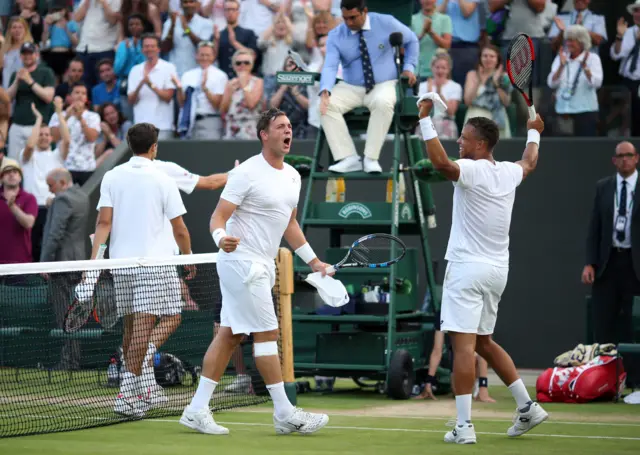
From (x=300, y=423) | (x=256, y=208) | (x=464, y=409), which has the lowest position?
(x=300, y=423)

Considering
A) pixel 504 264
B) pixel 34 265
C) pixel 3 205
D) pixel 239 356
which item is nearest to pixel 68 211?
pixel 3 205

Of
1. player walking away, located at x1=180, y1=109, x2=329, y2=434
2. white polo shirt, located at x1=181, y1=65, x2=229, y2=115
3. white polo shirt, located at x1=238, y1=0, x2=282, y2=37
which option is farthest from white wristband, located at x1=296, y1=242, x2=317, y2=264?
white polo shirt, located at x1=238, y1=0, x2=282, y2=37

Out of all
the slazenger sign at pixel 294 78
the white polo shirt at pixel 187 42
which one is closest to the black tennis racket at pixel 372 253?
the slazenger sign at pixel 294 78

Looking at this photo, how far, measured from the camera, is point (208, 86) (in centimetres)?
1559

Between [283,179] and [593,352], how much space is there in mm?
4835

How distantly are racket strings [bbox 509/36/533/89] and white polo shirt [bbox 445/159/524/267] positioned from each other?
90cm

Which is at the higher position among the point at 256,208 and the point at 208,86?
the point at 208,86

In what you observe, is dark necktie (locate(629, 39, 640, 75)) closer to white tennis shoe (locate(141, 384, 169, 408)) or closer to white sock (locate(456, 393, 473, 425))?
white tennis shoe (locate(141, 384, 169, 408))

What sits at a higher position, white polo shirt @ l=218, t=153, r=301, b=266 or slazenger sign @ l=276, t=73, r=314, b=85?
slazenger sign @ l=276, t=73, r=314, b=85

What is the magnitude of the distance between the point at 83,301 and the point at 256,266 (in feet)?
5.76

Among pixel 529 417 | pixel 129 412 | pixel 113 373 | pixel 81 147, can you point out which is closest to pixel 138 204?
pixel 129 412

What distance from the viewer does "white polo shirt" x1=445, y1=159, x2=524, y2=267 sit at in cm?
798

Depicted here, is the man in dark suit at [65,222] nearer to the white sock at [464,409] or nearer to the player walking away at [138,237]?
the player walking away at [138,237]

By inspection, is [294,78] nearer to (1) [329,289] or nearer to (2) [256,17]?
(1) [329,289]
